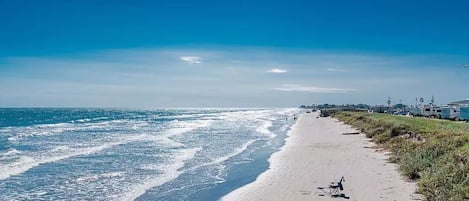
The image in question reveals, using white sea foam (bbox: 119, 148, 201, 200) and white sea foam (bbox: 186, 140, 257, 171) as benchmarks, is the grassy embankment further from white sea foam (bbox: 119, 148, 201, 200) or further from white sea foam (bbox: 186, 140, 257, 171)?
white sea foam (bbox: 119, 148, 201, 200)

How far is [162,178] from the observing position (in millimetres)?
20891

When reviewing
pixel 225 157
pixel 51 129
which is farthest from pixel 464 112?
pixel 51 129

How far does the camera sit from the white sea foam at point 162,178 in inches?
684

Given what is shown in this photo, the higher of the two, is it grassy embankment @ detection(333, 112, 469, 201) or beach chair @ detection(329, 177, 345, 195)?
grassy embankment @ detection(333, 112, 469, 201)

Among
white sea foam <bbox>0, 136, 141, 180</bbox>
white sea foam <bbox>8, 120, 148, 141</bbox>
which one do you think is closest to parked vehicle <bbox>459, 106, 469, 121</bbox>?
white sea foam <bbox>8, 120, 148, 141</bbox>

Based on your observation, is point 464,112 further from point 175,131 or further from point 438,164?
point 438,164

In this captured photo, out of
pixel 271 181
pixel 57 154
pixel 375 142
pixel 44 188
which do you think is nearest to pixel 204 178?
pixel 271 181

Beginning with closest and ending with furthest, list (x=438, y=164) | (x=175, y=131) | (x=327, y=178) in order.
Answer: (x=438, y=164) → (x=327, y=178) → (x=175, y=131)

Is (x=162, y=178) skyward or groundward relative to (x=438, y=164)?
groundward

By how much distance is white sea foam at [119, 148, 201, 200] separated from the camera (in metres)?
17.4

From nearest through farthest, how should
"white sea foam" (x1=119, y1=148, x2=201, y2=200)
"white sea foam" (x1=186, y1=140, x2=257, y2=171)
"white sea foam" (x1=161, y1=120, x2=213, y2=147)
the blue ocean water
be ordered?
"white sea foam" (x1=119, y1=148, x2=201, y2=200)
the blue ocean water
"white sea foam" (x1=186, y1=140, x2=257, y2=171)
"white sea foam" (x1=161, y1=120, x2=213, y2=147)

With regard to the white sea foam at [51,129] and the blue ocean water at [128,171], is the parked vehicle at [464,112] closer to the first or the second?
the blue ocean water at [128,171]

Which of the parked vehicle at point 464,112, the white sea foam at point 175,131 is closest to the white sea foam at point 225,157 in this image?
the white sea foam at point 175,131

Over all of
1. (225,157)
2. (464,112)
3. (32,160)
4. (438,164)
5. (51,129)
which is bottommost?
(32,160)
